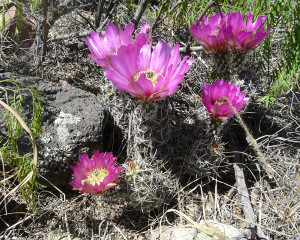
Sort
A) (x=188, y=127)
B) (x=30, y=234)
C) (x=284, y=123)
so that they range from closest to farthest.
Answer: (x=30, y=234)
(x=188, y=127)
(x=284, y=123)

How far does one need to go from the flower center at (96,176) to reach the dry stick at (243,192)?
55 cm

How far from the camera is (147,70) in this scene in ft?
3.63

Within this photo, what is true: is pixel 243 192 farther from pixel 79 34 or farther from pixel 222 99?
pixel 79 34

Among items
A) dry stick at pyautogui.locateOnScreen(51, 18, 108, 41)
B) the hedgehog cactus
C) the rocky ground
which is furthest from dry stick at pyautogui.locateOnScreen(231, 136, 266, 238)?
dry stick at pyautogui.locateOnScreen(51, 18, 108, 41)

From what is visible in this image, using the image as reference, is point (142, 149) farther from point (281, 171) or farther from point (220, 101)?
point (281, 171)

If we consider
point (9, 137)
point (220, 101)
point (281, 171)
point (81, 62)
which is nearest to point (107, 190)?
point (9, 137)

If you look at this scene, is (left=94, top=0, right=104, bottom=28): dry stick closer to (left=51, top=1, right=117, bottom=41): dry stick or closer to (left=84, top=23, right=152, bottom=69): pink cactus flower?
(left=51, top=1, right=117, bottom=41): dry stick

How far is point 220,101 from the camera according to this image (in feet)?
3.90

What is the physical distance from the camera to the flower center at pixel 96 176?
1.16 metres

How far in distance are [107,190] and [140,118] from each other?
0.93 feet

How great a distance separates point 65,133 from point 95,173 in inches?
9.3

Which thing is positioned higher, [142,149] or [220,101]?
[220,101]

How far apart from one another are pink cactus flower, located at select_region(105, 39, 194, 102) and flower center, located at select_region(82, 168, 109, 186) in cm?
34

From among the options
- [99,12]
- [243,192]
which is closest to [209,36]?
[243,192]
